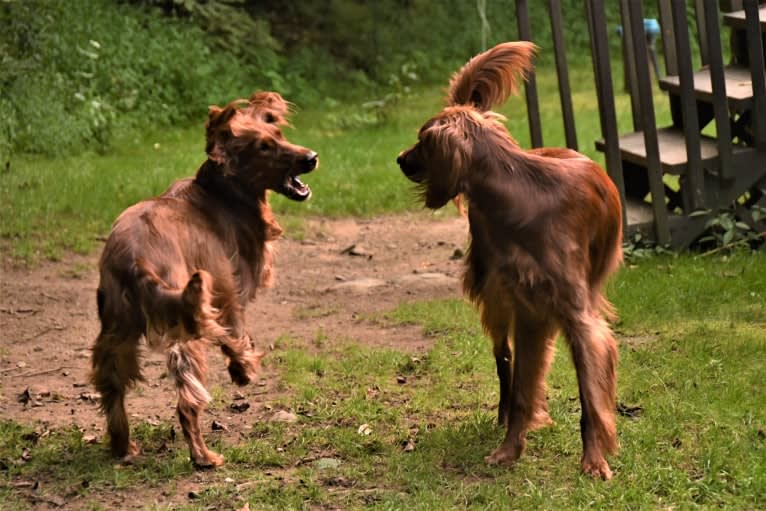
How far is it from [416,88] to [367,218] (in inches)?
253

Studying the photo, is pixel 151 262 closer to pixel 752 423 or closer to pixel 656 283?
pixel 752 423

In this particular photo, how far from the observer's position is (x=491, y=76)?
5.96 metres

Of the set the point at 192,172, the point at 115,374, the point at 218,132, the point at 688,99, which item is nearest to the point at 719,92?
the point at 688,99

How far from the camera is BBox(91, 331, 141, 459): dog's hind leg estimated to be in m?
5.78

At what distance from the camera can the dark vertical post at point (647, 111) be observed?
342 inches

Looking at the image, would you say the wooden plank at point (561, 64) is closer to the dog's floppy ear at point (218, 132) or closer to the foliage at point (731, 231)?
the foliage at point (731, 231)

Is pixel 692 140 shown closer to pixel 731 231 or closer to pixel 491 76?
pixel 731 231

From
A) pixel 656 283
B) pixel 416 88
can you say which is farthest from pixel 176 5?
pixel 656 283

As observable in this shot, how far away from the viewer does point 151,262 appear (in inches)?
223

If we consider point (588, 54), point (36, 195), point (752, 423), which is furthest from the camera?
point (588, 54)

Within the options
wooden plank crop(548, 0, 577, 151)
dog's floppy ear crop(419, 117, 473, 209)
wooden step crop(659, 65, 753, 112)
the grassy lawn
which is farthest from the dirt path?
wooden step crop(659, 65, 753, 112)

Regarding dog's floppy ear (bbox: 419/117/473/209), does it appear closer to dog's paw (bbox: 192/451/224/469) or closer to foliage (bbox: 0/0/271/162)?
dog's paw (bbox: 192/451/224/469)

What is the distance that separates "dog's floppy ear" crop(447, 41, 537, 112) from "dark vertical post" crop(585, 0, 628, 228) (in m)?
2.79

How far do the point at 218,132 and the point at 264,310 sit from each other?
8.56 ft
